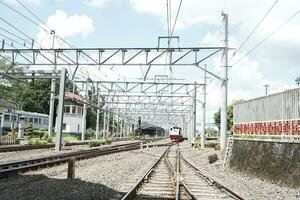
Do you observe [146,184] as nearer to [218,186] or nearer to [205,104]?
[218,186]

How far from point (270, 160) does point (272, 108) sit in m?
2.61

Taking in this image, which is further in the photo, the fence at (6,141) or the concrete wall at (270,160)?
the fence at (6,141)

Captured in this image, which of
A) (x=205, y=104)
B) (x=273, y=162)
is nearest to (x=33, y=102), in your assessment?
(x=205, y=104)

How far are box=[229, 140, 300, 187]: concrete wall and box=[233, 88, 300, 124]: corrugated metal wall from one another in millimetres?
1193

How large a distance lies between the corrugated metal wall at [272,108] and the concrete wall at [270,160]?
119 centimetres

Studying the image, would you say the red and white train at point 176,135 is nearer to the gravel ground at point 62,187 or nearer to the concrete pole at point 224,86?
the concrete pole at point 224,86

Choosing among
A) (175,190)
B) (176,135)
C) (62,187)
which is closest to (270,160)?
(175,190)

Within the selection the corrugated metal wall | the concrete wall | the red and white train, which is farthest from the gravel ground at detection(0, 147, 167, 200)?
the red and white train

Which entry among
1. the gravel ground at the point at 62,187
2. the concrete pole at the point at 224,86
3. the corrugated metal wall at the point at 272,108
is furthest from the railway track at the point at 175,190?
the concrete pole at the point at 224,86

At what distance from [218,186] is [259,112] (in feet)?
25.0

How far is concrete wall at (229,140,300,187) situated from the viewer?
1711cm

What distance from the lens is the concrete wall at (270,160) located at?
56.1 feet

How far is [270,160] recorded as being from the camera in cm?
1947

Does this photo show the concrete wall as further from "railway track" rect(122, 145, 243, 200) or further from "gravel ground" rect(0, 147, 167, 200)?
"gravel ground" rect(0, 147, 167, 200)
